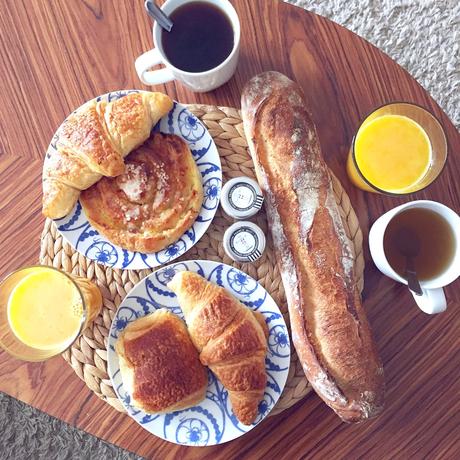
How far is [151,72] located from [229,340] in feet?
1.83

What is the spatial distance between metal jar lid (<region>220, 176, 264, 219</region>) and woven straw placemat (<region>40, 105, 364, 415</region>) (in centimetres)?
6

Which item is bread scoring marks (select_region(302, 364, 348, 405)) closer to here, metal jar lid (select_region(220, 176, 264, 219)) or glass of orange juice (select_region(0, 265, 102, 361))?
metal jar lid (select_region(220, 176, 264, 219))

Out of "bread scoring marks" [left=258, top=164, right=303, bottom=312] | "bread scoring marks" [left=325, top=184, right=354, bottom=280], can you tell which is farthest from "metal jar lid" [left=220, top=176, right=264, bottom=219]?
"bread scoring marks" [left=325, top=184, right=354, bottom=280]

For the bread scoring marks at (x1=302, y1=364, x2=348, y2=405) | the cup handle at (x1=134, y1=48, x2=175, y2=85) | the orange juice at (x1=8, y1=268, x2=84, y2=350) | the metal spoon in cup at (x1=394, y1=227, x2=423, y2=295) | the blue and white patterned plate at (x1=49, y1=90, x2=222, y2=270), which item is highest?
the cup handle at (x1=134, y1=48, x2=175, y2=85)

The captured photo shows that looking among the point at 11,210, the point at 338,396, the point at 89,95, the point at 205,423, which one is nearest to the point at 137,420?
the point at 205,423

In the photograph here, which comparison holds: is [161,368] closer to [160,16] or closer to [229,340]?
[229,340]

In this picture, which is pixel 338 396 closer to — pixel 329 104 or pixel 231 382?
pixel 231 382

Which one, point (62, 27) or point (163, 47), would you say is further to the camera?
point (62, 27)

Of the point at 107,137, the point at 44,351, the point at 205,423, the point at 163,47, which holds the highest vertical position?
the point at 163,47

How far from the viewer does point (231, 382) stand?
1.09 m

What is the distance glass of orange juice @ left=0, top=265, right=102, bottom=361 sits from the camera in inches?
43.3

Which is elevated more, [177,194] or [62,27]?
[62,27]

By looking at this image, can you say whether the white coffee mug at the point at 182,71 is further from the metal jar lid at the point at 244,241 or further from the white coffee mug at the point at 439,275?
the white coffee mug at the point at 439,275

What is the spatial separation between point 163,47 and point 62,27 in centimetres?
30
